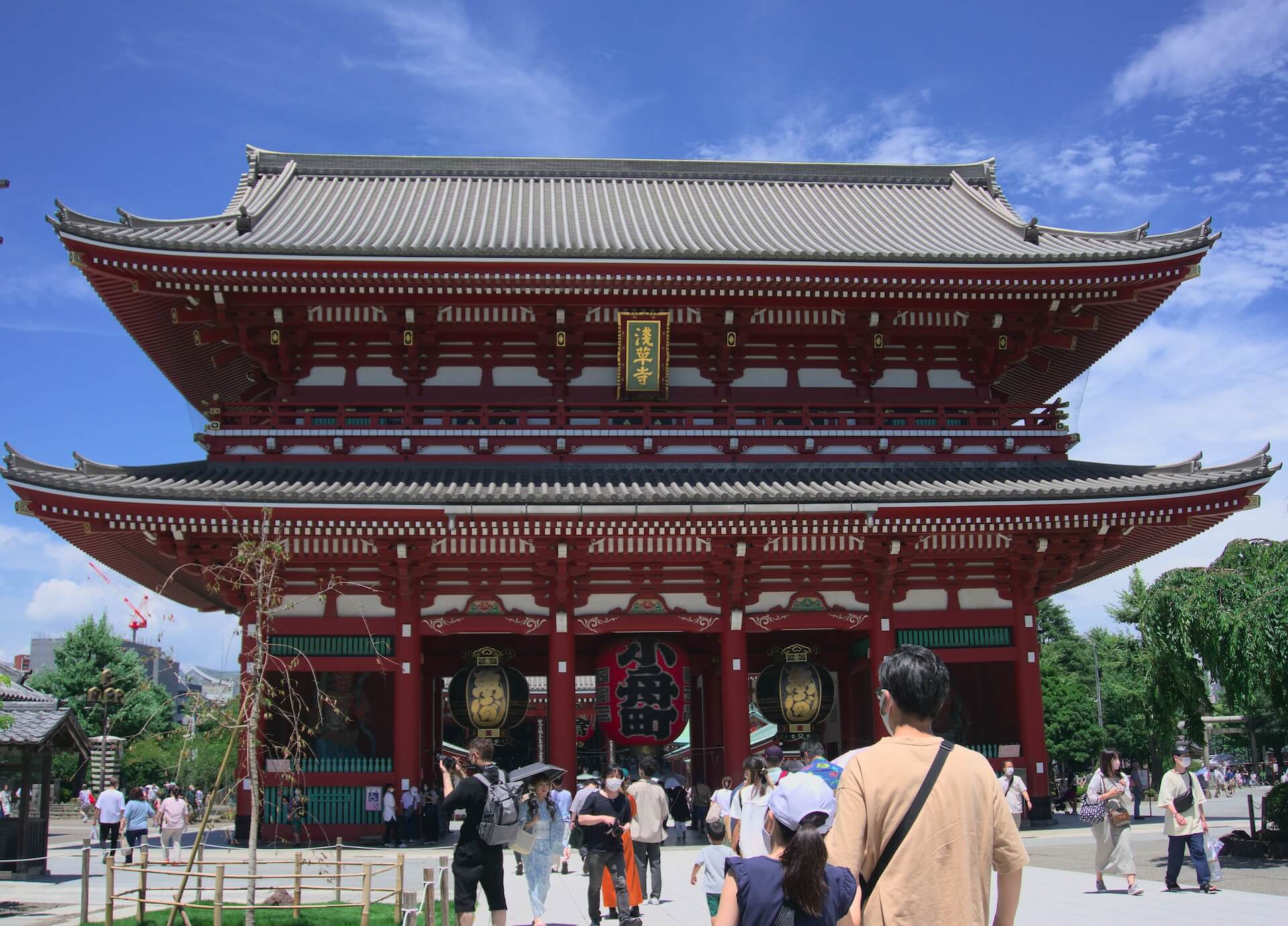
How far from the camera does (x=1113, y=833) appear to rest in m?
13.8

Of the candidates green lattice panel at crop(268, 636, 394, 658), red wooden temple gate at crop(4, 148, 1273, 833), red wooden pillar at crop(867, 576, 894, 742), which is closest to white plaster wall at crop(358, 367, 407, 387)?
→ red wooden temple gate at crop(4, 148, 1273, 833)

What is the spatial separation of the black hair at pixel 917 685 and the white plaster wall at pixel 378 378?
1835 cm

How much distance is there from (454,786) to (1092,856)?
1182 cm

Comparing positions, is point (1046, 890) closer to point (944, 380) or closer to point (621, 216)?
point (944, 380)

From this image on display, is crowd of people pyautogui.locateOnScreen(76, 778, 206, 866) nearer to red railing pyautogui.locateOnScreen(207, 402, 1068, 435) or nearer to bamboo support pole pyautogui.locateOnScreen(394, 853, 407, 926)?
red railing pyautogui.locateOnScreen(207, 402, 1068, 435)

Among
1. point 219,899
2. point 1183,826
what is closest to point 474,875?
point 219,899

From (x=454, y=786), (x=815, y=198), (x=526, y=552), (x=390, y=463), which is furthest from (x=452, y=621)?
(x=815, y=198)

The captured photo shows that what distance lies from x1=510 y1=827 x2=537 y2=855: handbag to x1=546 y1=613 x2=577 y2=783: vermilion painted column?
8.14 metres

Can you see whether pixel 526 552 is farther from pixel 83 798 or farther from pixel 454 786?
pixel 83 798

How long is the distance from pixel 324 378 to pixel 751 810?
16185mm

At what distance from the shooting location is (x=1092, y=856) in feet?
55.8

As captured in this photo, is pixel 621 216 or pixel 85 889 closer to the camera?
pixel 85 889

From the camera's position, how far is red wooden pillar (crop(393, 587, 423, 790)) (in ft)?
64.3

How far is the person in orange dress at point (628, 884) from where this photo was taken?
11.9m
